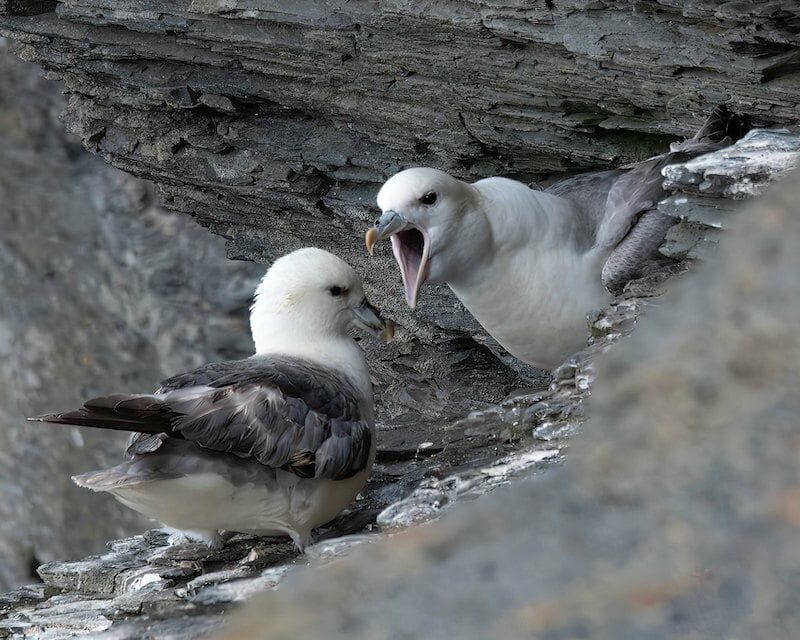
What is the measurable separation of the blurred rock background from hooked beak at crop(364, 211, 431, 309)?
6250mm

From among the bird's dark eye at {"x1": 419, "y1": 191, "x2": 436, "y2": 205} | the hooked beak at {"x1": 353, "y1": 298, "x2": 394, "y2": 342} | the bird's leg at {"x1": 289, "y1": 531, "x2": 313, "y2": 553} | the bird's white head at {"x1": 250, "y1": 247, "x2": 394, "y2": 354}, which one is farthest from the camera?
the hooked beak at {"x1": 353, "y1": 298, "x2": 394, "y2": 342}

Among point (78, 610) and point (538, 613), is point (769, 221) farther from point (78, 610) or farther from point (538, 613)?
point (78, 610)

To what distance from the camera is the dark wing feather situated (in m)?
3.37

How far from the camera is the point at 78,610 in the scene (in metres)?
3.91

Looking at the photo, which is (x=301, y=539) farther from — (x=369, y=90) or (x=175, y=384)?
(x=369, y=90)

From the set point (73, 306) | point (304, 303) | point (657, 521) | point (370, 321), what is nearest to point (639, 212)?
point (370, 321)

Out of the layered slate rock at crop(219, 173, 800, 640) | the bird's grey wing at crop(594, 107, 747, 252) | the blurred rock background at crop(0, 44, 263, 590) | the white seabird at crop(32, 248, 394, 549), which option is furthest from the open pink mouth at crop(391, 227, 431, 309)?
the blurred rock background at crop(0, 44, 263, 590)

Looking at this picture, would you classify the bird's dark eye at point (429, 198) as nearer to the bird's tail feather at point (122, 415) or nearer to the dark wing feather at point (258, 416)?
the dark wing feather at point (258, 416)

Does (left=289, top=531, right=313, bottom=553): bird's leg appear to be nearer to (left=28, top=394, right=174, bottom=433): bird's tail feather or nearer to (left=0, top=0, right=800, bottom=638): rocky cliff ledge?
(left=0, top=0, right=800, bottom=638): rocky cliff ledge

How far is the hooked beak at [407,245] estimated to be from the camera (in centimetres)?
422

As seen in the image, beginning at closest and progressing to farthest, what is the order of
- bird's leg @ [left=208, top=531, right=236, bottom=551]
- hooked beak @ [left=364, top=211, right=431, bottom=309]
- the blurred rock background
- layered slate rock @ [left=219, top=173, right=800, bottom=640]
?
layered slate rock @ [left=219, top=173, right=800, bottom=640] < bird's leg @ [left=208, top=531, right=236, bottom=551] < hooked beak @ [left=364, top=211, right=431, bottom=309] < the blurred rock background

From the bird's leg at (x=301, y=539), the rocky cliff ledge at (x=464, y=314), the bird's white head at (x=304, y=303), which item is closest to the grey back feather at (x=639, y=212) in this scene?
the rocky cliff ledge at (x=464, y=314)

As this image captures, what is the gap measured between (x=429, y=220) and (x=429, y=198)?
0.08m

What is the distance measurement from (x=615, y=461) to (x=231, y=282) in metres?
9.47
